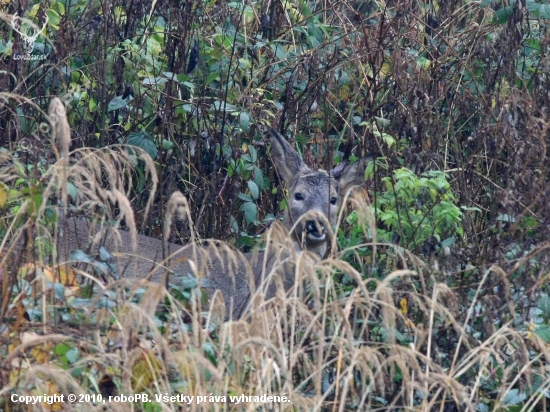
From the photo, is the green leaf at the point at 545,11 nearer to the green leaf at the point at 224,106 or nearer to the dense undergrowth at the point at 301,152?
the dense undergrowth at the point at 301,152

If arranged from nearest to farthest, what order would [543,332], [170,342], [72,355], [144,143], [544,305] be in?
[72,355], [170,342], [543,332], [544,305], [144,143]

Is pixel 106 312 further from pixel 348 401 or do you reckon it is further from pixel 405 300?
pixel 405 300

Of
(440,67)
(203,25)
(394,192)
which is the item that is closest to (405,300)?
(394,192)

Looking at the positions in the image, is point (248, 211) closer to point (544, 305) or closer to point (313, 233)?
point (313, 233)

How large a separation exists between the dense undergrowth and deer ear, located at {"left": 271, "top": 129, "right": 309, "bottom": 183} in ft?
0.33

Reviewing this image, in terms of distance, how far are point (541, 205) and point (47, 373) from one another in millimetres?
2294

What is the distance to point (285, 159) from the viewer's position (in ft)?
19.0

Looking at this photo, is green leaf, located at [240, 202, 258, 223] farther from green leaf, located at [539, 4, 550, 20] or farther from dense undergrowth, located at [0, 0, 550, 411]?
green leaf, located at [539, 4, 550, 20]

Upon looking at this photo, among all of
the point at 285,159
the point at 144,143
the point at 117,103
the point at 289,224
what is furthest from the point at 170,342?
the point at 285,159

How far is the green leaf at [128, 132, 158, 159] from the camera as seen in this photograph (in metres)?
5.01

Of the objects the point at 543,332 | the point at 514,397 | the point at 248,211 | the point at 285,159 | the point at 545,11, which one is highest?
the point at 545,11

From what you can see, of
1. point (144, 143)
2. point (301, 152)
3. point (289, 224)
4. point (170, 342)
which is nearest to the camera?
point (170, 342)

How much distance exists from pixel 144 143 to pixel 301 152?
1558 mm

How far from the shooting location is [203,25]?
601 centimetres
